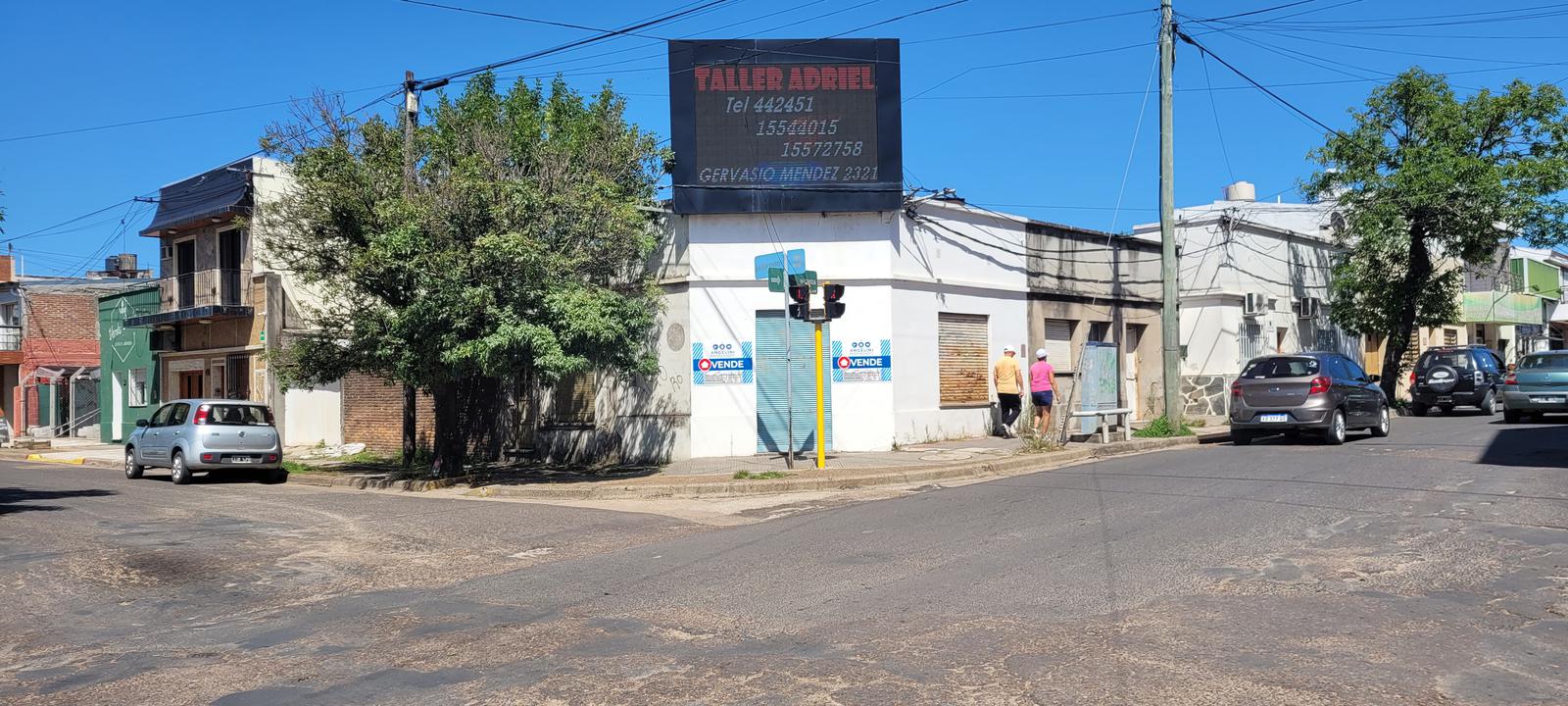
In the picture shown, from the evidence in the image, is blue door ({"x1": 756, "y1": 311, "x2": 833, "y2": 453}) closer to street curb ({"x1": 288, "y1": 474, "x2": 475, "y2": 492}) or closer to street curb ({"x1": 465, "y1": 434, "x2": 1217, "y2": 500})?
street curb ({"x1": 465, "y1": 434, "x2": 1217, "y2": 500})

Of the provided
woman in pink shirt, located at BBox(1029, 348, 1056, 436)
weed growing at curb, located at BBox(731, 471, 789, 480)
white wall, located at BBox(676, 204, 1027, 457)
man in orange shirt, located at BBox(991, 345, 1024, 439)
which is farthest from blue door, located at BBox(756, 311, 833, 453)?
woman in pink shirt, located at BBox(1029, 348, 1056, 436)

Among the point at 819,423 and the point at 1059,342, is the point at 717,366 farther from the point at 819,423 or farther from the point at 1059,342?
the point at 1059,342

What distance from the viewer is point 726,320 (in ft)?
62.2

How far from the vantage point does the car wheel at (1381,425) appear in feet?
62.6

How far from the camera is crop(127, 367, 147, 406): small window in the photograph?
3200 cm

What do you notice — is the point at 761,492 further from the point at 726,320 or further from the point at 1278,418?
the point at 1278,418

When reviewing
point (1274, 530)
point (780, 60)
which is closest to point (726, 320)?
point (780, 60)

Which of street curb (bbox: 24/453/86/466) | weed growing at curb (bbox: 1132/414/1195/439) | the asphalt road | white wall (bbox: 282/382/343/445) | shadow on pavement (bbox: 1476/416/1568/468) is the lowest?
the asphalt road

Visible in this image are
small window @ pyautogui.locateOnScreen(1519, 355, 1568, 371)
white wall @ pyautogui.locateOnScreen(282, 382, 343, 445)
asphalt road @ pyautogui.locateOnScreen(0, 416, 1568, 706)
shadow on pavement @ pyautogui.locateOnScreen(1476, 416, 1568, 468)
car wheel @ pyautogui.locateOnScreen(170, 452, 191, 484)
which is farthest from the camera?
white wall @ pyautogui.locateOnScreen(282, 382, 343, 445)

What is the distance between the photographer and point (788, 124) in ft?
63.2

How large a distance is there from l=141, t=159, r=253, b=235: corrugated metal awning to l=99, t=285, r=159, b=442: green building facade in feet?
8.49

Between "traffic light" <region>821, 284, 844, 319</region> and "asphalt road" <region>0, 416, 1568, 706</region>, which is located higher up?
"traffic light" <region>821, 284, 844, 319</region>

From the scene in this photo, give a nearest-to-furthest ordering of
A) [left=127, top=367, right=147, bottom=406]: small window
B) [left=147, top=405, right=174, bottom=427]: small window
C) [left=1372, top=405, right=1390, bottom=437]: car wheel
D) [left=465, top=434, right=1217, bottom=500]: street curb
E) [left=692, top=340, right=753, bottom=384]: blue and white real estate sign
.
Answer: [left=465, top=434, right=1217, bottom=500]: street curb
[left=692, top=340, right=753, bottom=384]: blue and white real estate sign
[left=1372, top=405, right=1390, bottom=437]: car wheel
[left=147, top=405, right=174, bottom=427]: small window
[left=127, top=367, right=147, bottom=406]: small window

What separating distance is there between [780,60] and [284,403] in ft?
49.5
